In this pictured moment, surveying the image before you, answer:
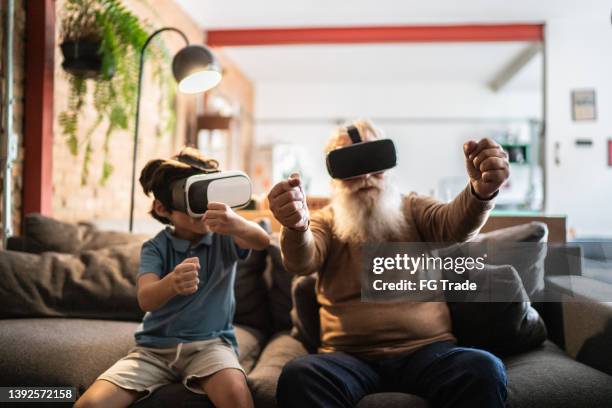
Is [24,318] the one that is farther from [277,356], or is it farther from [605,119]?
[605,119]

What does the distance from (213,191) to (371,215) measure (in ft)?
1.72

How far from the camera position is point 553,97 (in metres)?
5.22

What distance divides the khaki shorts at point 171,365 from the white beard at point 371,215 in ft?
1.55

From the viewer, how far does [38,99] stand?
267 cm

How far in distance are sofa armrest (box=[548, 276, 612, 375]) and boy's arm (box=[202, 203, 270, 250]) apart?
0.84m

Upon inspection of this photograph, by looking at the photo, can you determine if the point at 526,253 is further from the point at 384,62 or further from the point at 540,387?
the point at 384,62

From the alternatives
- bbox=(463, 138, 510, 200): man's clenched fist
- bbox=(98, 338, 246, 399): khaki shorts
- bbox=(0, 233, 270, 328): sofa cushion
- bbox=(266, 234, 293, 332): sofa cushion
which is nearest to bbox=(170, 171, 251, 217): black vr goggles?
bbox=(98, 338, 246, 399): khaki shorts

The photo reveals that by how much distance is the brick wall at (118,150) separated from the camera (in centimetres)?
299

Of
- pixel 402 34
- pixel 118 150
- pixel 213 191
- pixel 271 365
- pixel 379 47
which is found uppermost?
pixel 379 47

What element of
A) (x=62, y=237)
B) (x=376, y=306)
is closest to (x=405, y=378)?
(x=376, y=306)

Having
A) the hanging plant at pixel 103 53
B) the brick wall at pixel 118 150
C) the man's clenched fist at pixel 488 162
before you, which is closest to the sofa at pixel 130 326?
the man's clenched fist at pixel 488 162

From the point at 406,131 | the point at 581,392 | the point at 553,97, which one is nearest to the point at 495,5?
the point at 553,97

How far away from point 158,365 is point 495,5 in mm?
4641

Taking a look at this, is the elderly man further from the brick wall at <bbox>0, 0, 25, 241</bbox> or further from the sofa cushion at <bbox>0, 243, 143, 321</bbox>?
the brick wall at <bbox>0, 0, 25, 241</bbox>
